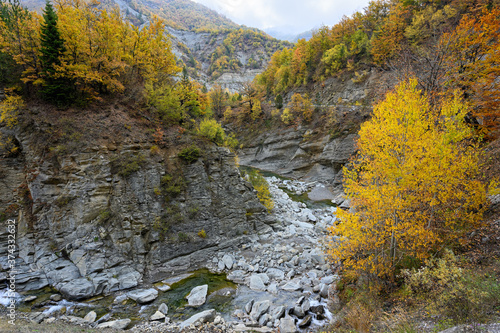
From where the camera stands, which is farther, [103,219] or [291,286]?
[103,219]

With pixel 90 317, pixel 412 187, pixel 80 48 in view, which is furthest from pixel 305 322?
pixel 80 48

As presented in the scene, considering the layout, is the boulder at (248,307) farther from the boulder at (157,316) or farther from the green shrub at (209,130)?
the green shrub at (209,130)

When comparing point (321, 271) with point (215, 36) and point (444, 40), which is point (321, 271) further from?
point (215, 36)

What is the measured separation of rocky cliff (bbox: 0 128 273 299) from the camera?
12.2 metres

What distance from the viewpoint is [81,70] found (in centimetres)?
→ 1463

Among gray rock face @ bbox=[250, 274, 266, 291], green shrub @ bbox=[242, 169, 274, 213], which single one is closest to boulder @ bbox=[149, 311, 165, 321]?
gray rock face @ bbox=[250, 274, 266, 291]

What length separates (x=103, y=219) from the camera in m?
13.8

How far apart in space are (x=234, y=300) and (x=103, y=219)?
32.7 feet

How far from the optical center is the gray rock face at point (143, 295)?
1158 cm

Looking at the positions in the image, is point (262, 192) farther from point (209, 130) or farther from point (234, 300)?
point (234, 300)

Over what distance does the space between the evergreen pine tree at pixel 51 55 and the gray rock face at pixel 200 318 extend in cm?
1700

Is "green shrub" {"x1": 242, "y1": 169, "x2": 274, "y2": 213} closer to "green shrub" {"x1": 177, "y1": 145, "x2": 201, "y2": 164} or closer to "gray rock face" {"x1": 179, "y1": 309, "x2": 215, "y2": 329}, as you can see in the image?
"green shrub" {"x1": 177, "y1": 145, "x2": 201, "y2": 164}

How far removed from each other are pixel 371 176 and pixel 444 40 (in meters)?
11.3

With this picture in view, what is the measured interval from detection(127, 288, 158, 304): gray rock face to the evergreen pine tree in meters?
14.3
